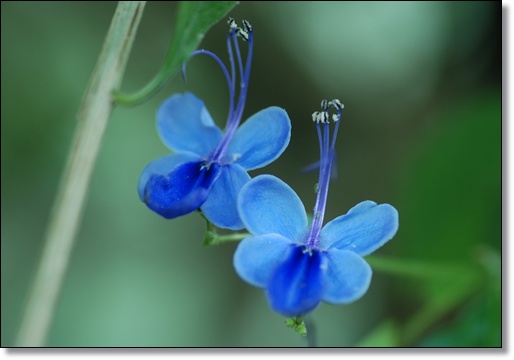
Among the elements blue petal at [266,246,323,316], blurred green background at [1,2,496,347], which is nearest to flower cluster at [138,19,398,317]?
blue petal at [266,246,323,316]

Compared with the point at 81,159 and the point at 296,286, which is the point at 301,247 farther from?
the point at 81,159

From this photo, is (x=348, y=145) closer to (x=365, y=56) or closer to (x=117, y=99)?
(x=365, y=56)

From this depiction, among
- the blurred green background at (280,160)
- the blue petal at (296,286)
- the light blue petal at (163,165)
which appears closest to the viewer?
the blue petal at (296,286)

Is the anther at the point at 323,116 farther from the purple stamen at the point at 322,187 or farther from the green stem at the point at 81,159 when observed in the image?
the green stem at the point at 81,159

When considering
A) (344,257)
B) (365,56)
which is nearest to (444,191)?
(365,56)

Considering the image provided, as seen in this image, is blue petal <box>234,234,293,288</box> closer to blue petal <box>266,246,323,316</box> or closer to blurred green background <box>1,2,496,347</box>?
blue petal <box>266,246,323,316</box>

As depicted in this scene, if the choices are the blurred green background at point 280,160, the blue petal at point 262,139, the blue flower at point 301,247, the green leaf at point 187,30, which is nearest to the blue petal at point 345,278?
the blue flower at point 301,247

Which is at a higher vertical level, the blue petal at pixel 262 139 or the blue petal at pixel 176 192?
the blue petal at pixel 262 139
